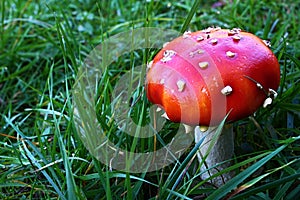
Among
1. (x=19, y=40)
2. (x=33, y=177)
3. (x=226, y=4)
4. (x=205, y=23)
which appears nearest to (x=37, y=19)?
(x=19, y=40)

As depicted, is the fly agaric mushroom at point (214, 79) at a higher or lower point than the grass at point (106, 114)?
higher

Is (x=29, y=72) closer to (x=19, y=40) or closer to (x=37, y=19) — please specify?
(x=19, y=40)

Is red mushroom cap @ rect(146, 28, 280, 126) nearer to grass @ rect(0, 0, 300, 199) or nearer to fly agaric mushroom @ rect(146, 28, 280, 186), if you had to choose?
fly agaric mushroom @ rect(146, 28, 280, 186)

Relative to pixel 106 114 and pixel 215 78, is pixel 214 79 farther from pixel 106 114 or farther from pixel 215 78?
pixel 106 114

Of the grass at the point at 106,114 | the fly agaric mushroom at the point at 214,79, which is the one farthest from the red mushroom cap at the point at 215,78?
the grass at the point at 106,114

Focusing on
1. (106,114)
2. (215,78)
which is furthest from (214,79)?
(106,114)

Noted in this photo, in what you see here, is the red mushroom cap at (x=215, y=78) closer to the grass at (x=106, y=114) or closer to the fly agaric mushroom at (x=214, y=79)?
the fly agaric mushroom at (x=214, y=79)

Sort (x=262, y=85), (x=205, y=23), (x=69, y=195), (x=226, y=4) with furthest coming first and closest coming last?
(x=226, y=4) → (x=205, y=23) → (x=262, y=85) → (x=69, y=195)

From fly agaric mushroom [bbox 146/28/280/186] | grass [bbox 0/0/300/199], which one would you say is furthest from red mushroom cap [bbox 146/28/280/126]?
grass [bbox 0/0/300/199]
